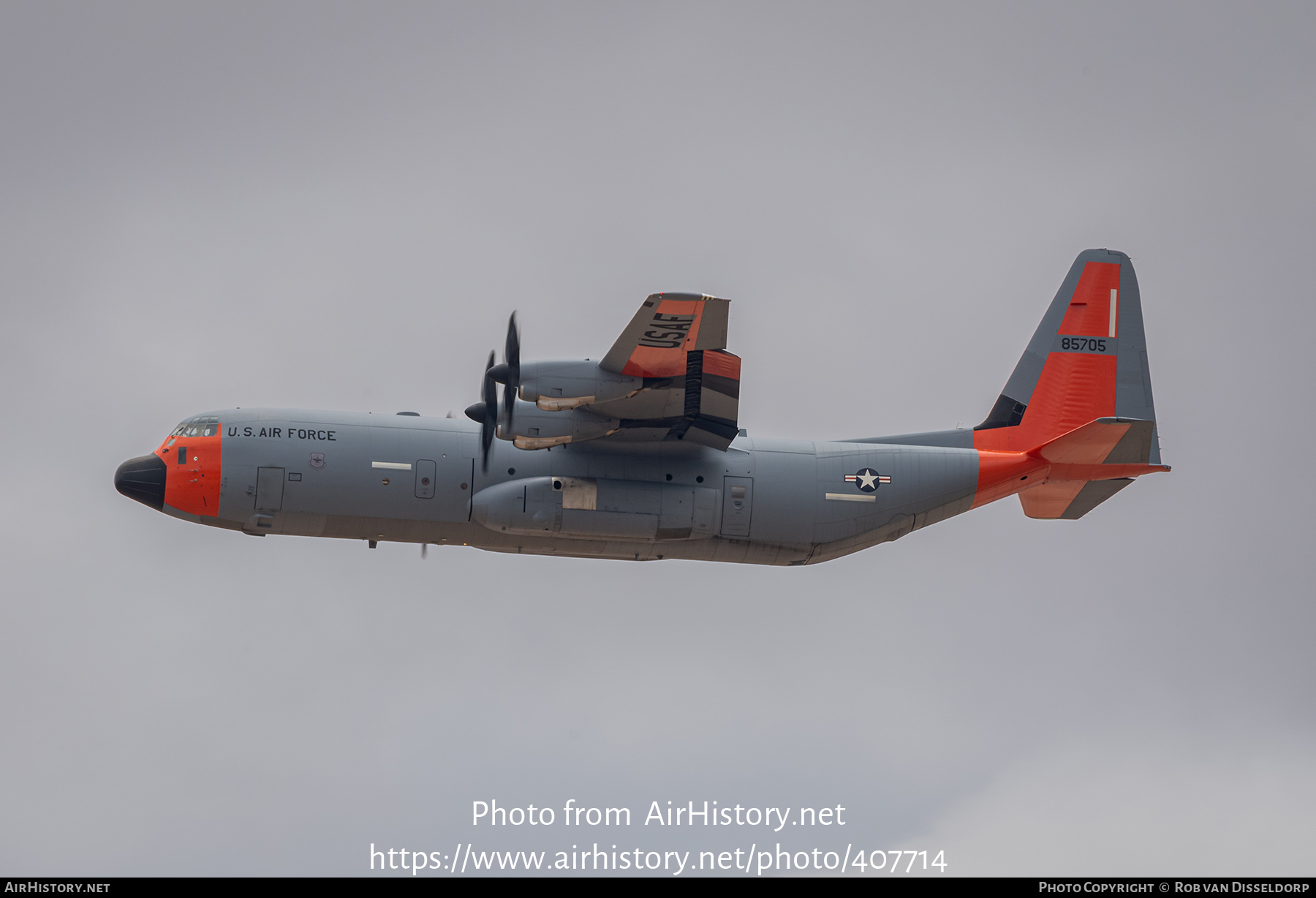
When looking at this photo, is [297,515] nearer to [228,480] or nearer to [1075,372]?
[228,480]

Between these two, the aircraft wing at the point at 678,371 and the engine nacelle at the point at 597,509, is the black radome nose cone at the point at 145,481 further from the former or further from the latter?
the aircraft wing at the point at 678,371

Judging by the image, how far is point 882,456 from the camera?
25938 mm

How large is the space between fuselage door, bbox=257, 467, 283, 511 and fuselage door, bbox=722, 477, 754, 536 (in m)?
8.09

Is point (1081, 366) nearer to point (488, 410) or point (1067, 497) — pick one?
point (1067, 497)

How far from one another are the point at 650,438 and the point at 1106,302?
418 inches

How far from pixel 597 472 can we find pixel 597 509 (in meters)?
0.77

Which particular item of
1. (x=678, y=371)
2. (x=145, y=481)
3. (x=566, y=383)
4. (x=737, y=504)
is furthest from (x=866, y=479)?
(x=145, y=481)

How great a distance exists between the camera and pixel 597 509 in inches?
955

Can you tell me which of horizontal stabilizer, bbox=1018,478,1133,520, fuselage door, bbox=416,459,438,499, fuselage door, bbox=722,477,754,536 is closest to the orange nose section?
fuselage door, bbox=416,459,438,499

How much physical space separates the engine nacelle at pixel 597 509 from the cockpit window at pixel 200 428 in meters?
4.98

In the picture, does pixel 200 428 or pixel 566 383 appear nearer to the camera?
pixel 566 383

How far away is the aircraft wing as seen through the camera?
842 inches

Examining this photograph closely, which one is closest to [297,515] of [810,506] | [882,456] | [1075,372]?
[810,506]

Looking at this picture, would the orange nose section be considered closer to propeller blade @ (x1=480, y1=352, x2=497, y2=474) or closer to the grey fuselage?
the grey fuselage
